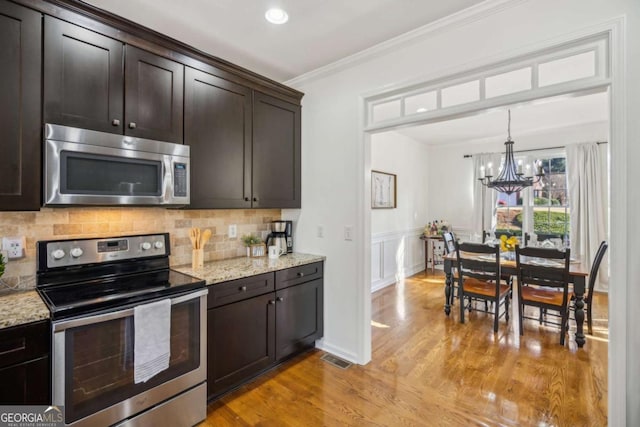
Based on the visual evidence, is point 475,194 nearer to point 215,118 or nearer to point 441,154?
point 441,154

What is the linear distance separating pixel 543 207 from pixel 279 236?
4927 millimetres

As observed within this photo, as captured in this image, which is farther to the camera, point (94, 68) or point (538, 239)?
point (538, 239)

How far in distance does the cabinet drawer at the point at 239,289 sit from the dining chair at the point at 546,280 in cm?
258

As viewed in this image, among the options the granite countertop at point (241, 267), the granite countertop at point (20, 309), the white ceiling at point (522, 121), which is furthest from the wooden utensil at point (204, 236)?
the white ceiling at point (522, 121)

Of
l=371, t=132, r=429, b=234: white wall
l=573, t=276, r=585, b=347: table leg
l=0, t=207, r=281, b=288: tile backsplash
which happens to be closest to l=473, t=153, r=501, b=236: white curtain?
l=371, t=132, r=429, b=234: white wall

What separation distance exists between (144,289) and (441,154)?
627cm

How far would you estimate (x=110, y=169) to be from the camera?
1.92 m

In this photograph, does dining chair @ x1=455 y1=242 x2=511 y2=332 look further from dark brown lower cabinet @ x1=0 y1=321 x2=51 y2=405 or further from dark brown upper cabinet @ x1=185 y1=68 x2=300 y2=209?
dark brown lower cabinet @ x1=0 y1=321 x2=51 y2=405

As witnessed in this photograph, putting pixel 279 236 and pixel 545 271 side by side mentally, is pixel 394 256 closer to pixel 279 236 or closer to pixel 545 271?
pixel 545 271

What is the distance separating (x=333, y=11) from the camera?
2094 millimetres

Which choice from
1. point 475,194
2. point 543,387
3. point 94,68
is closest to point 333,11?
point 94,68

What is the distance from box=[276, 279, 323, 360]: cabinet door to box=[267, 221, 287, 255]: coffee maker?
48 cm

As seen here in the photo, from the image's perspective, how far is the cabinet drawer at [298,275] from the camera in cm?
259

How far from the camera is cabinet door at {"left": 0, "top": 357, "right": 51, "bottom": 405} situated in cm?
138
